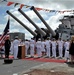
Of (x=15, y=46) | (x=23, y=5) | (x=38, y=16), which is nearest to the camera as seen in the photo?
(x=15, y=46)

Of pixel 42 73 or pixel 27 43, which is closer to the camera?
pixel 42 73

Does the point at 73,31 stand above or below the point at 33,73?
above

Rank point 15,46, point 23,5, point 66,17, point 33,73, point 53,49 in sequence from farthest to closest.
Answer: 1. point 66,17
2. point 23,5
3. point 53,49
4. point 15,46
5. point 33,73

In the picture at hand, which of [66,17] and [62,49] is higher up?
[66,17]

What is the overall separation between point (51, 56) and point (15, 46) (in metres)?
3.60

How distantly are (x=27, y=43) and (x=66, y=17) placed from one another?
27.1 meters

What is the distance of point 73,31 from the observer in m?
40.5

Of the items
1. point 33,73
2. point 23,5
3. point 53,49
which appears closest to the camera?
point 33,73

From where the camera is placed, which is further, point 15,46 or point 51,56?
point 51,56

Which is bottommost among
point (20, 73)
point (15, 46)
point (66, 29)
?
point (20, 73)

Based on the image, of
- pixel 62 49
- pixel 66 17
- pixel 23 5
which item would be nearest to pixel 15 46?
pixel 62 49

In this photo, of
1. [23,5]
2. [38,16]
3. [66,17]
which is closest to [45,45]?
[23,5]

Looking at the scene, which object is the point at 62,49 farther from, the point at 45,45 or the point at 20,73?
the point at 20,73

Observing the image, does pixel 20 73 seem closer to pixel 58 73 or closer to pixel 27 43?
pixel 58 73
